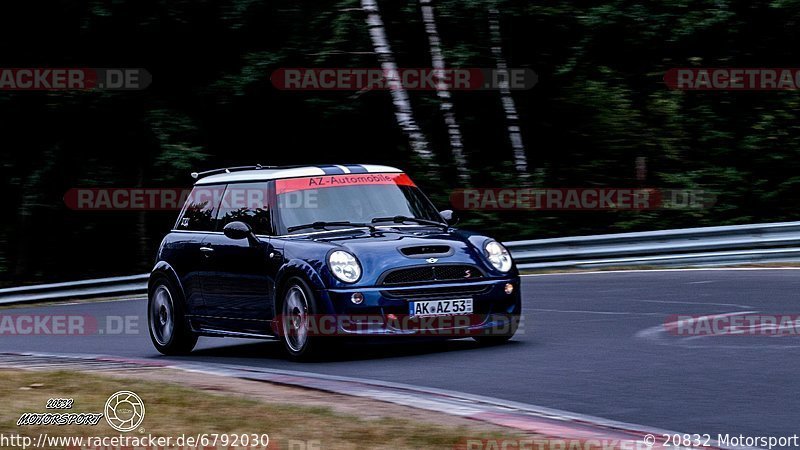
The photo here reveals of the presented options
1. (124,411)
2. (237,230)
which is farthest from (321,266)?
(124,411)

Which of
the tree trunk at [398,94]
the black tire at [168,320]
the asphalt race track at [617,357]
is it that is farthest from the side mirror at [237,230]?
the tree trunk at [398,94]

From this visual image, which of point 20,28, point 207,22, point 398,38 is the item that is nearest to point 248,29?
point 207,22

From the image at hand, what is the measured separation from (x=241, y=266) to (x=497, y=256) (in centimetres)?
218

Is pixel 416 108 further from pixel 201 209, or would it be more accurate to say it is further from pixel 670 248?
pixel 201 209

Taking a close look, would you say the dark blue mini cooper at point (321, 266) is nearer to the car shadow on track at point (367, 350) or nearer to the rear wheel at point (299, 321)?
the rear wheel at point (299, 321)

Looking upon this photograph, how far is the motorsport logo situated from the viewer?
768cm

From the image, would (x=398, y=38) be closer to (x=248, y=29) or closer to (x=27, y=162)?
(x=248, y=29)

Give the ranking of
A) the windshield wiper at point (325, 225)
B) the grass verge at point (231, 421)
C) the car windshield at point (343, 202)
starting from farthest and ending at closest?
the car windshield at point (343, 202) → the windshield wiper at point (325, 225) → the grass verge at point (231, 421)

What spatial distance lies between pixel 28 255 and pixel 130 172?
324 cm

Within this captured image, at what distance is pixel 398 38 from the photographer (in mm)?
27984

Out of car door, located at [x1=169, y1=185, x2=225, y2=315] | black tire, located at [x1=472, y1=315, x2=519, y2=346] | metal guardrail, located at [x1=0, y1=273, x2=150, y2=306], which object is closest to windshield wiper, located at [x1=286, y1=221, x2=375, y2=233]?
car door, located at [x1=169, y1=185, x2=225, y2=315]

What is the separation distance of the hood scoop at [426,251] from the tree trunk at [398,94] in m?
14.3

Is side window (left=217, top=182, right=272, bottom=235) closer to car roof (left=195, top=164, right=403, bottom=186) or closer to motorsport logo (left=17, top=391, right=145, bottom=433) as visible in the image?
car roof (left=195, top=164, right=403, bottom=186)

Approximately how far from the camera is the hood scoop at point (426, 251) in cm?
1120
